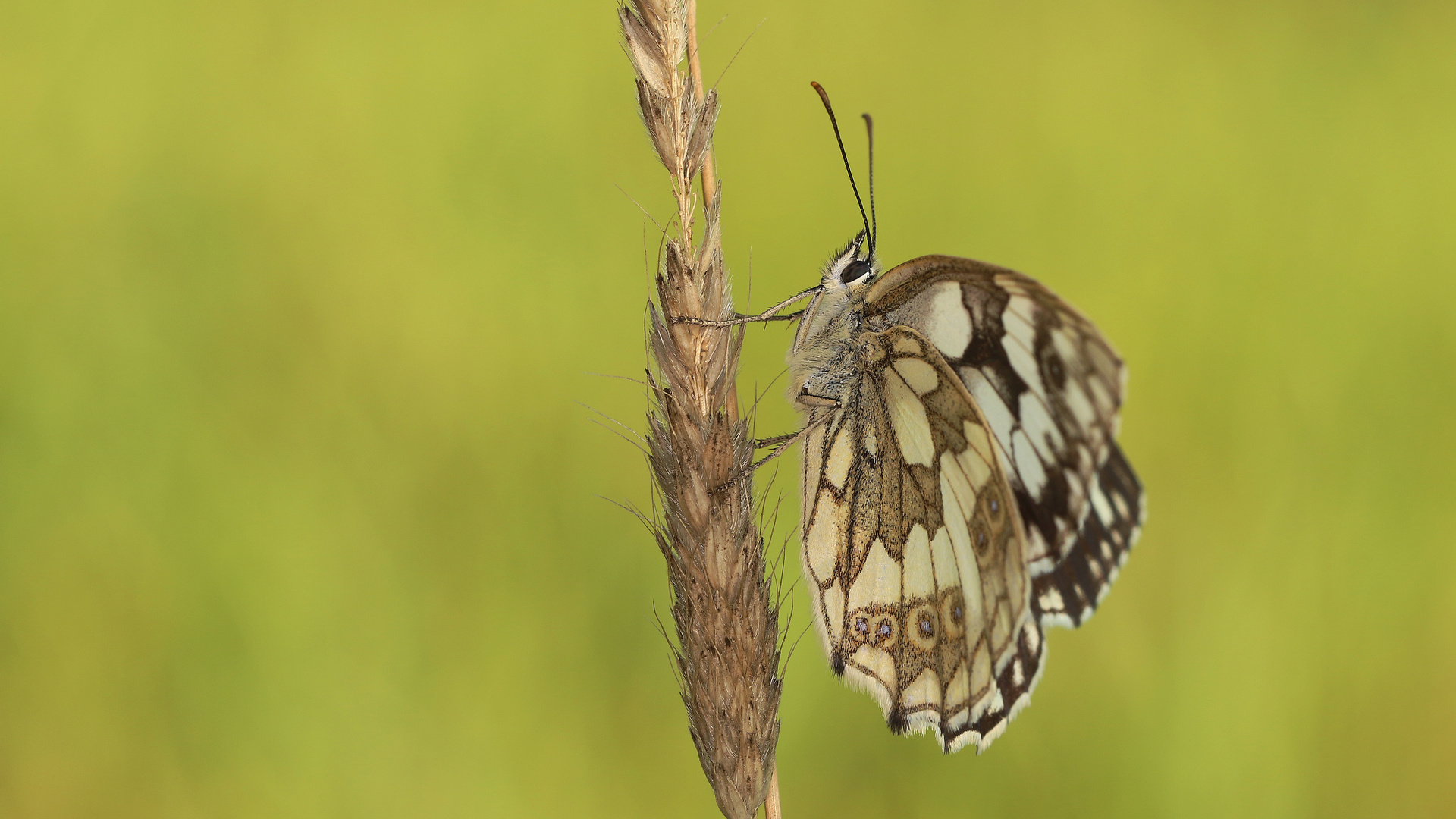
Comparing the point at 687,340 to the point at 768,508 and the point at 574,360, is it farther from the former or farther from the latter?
the point at 574,360

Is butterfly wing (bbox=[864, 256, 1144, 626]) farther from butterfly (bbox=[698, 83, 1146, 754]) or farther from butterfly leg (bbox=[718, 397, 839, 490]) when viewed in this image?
butterfly leg (bbox=[718, 397, 839, 490])

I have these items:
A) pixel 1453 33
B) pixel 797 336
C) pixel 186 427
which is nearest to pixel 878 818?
pixel 797 336

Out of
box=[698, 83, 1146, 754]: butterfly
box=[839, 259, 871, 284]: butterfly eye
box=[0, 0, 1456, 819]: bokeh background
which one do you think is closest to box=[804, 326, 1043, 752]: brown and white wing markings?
box=[698, 83, 1146, 754]: butterfly

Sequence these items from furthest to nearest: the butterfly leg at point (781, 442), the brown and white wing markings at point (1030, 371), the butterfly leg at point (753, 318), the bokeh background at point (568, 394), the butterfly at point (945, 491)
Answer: the bokeh background at point (568, 394) → the butterfly at point (945, 491) → the brown and white wing markings at point (1030, 371) → the butterfly leg at point (781, 442) → the butterfly leg at point (753, 318)

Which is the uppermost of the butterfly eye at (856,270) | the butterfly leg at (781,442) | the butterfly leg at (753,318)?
the butterfly eye at (856,270)

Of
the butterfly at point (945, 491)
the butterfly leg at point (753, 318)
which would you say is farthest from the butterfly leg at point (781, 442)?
the butterfly leg at point (753, 318)

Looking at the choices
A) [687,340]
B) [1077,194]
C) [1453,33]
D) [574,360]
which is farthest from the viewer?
[1453,33]

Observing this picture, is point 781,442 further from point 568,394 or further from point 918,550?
point 568,394

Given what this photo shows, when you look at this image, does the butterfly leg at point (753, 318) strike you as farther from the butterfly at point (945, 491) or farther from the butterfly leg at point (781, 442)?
the butterfly leg at point (781, 442)
